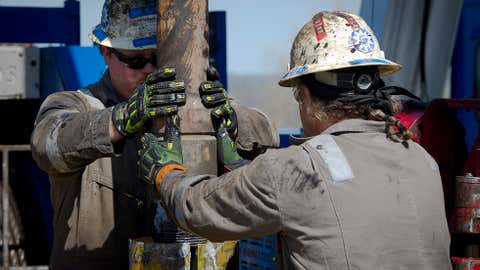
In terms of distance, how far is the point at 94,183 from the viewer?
3.26m

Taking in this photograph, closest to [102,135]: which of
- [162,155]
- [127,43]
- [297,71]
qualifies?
[162,155]

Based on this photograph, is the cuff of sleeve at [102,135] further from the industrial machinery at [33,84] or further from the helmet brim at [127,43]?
the industrial machinery at [33,84]

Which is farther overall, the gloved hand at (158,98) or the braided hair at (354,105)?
the gloved hand at (158,98)

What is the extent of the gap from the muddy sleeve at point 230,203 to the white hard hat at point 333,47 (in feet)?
1.30

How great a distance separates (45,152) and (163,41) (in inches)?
25.0

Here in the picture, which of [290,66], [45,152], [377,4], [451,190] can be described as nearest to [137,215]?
[45,152]

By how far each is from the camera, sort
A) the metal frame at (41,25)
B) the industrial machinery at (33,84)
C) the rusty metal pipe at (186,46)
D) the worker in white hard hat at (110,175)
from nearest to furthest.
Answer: the rusty metal pipe at (186,46), the worker in white hard hat at (110,175), the industrial machinery at (33,84), the metal frame at (41,25)

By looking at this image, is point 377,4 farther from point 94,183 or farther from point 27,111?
point 94,183

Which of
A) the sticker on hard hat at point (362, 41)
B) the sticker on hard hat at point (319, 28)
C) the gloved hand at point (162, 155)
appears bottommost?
the gloved hand at point (162, 155)

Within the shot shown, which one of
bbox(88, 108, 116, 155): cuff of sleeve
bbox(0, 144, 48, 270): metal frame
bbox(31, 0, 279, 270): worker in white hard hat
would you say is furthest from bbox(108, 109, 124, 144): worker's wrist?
bbox(0, 144, 48, 270): metal frame

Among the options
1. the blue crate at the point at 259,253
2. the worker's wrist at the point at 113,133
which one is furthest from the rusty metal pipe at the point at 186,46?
the blue crate at the point at 259,253

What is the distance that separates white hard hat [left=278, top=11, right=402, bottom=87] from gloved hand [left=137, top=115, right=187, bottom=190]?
0.44 m

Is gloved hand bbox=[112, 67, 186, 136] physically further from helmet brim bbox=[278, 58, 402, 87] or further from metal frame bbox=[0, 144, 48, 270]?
metal frame bbox=[0, 144, 48, 270]

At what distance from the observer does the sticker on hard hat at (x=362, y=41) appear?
2.65 meters
